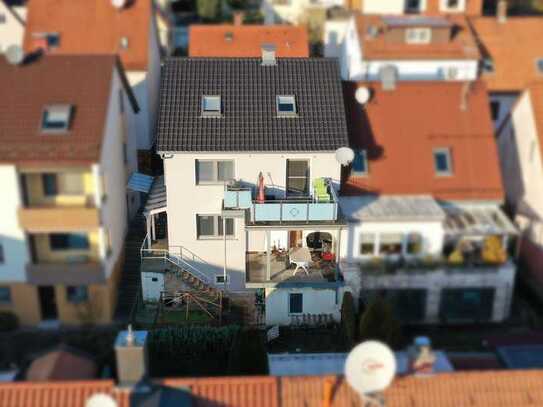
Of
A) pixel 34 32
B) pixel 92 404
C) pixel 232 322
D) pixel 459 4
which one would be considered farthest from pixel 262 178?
pixel 459 4

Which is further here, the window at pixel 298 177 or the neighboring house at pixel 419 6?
the neighboring house at pixel 419 6

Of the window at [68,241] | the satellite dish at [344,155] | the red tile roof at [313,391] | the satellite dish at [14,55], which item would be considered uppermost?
the satellite dish at [14,55]

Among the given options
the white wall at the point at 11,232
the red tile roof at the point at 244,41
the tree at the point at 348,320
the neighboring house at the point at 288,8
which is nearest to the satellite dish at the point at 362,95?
the tree at the point at 348,320

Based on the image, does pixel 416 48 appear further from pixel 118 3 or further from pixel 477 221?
pixel 477 221

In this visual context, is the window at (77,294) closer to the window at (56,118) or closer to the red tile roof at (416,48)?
the window at (56,118)

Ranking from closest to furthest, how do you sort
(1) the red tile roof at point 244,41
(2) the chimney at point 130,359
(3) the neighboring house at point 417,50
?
(2) the chimney at point 130,359, (1) the red tile roof at point 244,41, (3) the neighboring house at point 417,50

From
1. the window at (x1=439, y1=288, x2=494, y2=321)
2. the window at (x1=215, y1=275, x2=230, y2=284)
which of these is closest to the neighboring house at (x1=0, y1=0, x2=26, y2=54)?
the window at (x1=215, y1=275, x2=230, y2=284)
